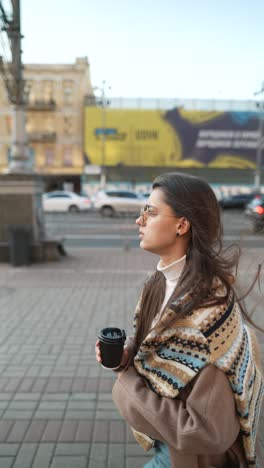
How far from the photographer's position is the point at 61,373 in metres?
3.55

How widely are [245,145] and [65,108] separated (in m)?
19.1

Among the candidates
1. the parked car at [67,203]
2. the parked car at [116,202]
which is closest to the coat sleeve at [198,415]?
the parked car at [116,202]

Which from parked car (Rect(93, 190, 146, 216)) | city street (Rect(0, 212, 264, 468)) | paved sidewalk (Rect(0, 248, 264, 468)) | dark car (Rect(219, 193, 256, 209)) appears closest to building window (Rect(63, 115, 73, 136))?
parked car (Rect(93, 190, 146, 216))

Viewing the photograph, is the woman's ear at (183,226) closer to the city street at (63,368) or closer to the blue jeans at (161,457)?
the city street at (63,368)

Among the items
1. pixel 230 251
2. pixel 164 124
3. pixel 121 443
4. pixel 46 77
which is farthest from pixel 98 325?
pixel 46 77

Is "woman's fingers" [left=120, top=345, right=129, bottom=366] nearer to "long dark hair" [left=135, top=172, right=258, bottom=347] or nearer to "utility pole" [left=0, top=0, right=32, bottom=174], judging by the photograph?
"long dark hair" [left=135, top=172, right=258, bottom=347]

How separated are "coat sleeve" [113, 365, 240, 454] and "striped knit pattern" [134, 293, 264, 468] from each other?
0.09ft

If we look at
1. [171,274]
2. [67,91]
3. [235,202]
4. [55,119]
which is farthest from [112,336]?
[67,91]

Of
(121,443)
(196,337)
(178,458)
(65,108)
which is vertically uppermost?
(65,108)

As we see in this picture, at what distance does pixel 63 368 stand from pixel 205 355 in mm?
2840

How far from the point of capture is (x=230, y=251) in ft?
5.00

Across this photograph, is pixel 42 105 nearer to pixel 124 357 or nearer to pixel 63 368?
pixel 63 368

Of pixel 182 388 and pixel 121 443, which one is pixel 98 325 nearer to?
pixel 121 443

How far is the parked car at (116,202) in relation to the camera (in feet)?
77.4
